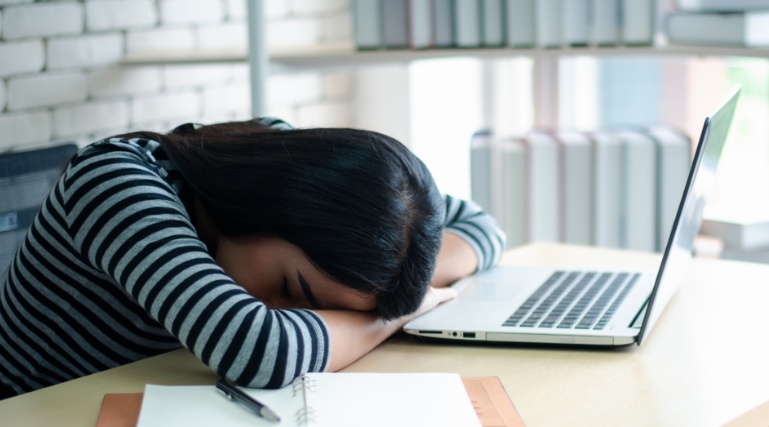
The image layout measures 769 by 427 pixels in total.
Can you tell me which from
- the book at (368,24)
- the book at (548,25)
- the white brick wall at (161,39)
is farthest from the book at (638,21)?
the white brick wall at (161,39)

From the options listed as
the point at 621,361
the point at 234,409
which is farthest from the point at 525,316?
the point at 234,409

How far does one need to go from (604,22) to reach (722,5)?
23 cm

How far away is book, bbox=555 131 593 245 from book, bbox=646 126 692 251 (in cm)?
14

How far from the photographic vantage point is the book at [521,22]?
6.01 ft

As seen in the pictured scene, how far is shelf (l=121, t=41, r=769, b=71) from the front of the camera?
1.76 meters

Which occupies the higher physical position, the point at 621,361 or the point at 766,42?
the point at 766,42

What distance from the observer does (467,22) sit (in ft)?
6.11

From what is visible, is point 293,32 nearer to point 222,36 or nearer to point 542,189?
point 222,36

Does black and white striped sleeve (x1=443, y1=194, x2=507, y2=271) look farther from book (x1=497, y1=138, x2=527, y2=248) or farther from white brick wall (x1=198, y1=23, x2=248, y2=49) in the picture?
white brick wall (x1=198, y1=23, x2=248, y2=49)

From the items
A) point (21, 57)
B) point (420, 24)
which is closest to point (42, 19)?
point (21, 57)

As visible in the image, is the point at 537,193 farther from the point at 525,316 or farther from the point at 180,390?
the point at 180,390

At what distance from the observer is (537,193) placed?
81.2 inches

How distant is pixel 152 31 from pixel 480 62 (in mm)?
902

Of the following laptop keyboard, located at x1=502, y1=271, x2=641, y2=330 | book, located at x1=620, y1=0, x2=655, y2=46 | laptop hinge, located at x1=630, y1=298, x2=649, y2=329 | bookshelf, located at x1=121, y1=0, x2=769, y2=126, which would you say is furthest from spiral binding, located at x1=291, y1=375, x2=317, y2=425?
book, located at x1=620, y1=0, x2=655, y2=46
